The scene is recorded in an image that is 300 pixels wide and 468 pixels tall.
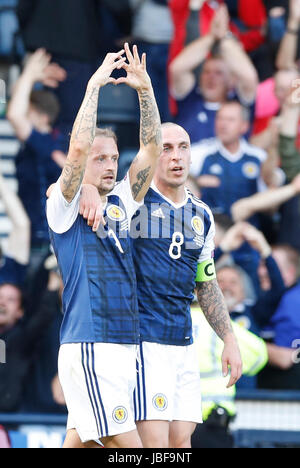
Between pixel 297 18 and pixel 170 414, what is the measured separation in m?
5.33

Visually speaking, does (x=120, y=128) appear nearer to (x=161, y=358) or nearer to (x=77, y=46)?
(x=77, y=46)

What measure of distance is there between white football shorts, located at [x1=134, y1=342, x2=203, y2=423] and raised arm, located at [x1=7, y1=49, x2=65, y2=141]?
4120 millimetres

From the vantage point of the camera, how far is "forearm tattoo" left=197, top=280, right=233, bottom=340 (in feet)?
19.0

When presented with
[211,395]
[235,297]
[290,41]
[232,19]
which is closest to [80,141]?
[211,395]

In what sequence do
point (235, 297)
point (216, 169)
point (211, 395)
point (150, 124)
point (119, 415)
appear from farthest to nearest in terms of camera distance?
point (216, 169), point (235, 297), point (211, 395), point (150, 124), point (119, 415)

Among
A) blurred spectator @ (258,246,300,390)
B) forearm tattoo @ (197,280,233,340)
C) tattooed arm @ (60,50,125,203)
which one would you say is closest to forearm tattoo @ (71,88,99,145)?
tattooed arm @ (60,50,125,203)

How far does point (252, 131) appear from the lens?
9.48 metres

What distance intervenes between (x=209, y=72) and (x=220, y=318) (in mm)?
4047

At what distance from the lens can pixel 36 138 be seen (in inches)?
358

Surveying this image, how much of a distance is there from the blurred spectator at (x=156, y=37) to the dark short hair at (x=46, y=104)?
97 cm

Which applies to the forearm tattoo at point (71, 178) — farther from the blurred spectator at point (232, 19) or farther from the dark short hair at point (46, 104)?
the blurred spectator at point (232, 19)

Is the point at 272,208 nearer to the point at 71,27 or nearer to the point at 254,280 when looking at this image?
the point at 254,280

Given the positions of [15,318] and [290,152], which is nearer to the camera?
[15,318]

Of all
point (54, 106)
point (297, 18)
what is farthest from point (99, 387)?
point (297, 18)
